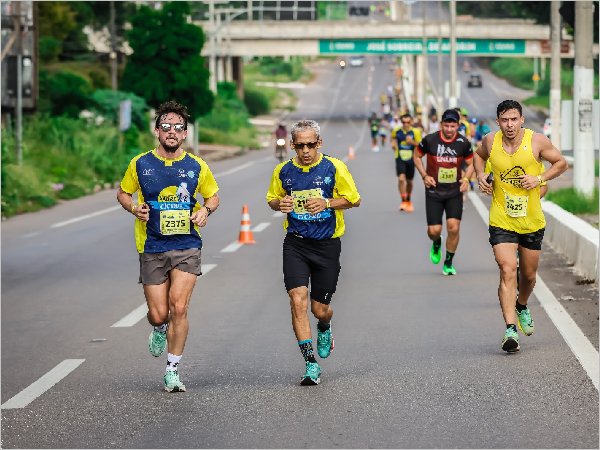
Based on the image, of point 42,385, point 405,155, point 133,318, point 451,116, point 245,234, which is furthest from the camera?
point 405,155

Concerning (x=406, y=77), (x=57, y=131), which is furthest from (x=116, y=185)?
(x=406, y=77)

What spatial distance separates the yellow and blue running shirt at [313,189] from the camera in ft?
27.2

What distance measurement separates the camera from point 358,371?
8547 millimetres

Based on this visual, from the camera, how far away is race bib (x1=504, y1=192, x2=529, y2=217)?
952 centimetres

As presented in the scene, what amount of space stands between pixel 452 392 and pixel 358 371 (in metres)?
0.98

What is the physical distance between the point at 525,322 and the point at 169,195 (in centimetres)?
317

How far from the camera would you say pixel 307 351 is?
8258 mm

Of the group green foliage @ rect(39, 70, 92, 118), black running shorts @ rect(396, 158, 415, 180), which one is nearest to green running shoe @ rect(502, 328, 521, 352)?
black running shorts @ rect(396, 158, 415, 180)

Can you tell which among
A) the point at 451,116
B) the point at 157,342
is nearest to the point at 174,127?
the point at 157,342

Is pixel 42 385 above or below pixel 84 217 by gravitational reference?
above

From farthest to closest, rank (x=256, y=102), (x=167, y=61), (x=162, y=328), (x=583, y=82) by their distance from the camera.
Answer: (x=256, y=102) → (x=167, y=61) → (x=583, y=82) → (x=162, y=328)

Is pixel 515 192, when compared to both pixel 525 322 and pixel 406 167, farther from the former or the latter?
pixel 406 167

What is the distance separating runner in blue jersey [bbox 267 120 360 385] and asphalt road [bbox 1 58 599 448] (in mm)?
436

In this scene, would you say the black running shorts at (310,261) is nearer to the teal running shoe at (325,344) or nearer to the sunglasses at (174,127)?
the teal running shoe at (325,344)
